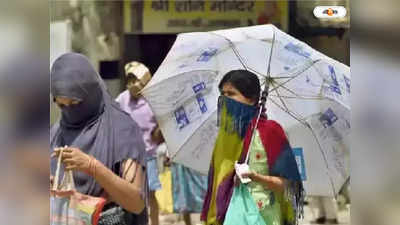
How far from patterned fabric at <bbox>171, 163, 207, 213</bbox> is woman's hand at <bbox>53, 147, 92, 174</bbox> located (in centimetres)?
131

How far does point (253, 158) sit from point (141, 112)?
1.06 meters

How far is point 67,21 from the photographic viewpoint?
4039mm

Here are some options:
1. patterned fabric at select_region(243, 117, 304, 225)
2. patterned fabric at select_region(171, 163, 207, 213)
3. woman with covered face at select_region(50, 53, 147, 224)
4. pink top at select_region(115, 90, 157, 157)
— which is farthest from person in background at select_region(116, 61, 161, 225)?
patterned fabric at select_region(243, 117, 304, 225)

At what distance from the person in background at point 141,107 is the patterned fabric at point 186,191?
0.29m

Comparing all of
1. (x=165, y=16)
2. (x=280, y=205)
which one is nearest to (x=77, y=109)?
(x=280, y=205)

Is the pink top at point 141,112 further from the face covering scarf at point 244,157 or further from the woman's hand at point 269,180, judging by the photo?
the woman's hand at point 269,180

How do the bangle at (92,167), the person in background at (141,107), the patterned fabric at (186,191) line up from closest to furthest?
the bangle at (92,167), the person in background at (141,107), the patterned fabric at (186,191)

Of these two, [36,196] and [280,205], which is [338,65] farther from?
[36,196]

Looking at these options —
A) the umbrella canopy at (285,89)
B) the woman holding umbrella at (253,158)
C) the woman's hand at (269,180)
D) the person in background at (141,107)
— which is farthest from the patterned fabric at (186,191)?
the woman's hand at (269,180)

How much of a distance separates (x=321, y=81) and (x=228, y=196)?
619 millimetres

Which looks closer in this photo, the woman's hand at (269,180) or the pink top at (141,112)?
the woman's hand at (269,180)

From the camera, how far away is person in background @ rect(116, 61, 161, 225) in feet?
13.1

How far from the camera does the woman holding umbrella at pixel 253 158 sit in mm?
3299

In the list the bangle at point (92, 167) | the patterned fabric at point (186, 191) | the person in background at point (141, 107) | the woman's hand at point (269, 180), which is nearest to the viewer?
the woman's hand at point (269, 180)
